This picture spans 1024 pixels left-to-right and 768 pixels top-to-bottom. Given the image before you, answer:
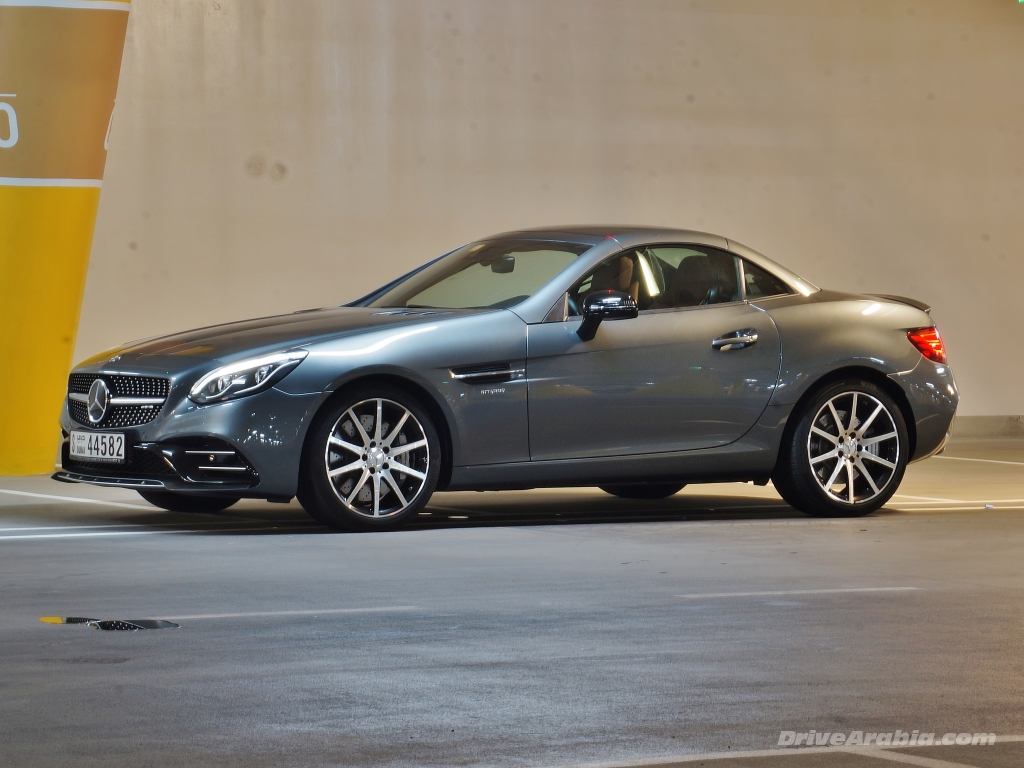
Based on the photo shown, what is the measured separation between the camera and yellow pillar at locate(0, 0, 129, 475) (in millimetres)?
11812

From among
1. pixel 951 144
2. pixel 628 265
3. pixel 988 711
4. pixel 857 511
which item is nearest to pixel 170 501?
pixel 628 265

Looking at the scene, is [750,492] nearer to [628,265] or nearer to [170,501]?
[628,265]

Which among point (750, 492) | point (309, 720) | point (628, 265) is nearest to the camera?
point (309, 720)

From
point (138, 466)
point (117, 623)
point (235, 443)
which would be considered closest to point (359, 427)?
point (235, 443)

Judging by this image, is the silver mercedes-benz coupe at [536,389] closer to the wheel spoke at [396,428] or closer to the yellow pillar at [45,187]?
the wheel spoke at [396,428]

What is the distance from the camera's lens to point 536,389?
8828 millimetres

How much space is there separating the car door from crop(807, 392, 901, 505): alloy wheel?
44cm

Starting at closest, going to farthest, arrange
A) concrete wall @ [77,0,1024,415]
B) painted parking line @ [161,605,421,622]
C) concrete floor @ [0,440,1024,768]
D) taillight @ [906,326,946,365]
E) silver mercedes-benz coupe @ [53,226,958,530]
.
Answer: concrete floor @ [0,440,1024,768] → painted parking line @ [161,605,421,622] → silver mercedes-benz coupe @ [53,226,958,530] → taillight @ [906,326,946,365] → concrete wall @ [77,0,1024,415]

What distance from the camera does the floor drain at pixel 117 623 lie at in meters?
5.91

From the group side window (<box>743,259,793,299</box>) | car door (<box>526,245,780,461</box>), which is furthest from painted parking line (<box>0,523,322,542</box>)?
side window (<box>743,259,793,299</box>)

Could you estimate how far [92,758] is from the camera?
4188 mm

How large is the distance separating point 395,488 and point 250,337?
1023 mm

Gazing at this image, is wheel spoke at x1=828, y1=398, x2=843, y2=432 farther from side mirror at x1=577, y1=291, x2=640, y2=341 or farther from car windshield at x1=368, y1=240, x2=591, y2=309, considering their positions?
car windshield at x1=368, y1=240, x2=591, y2=309

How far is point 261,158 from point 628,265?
18.7ft
